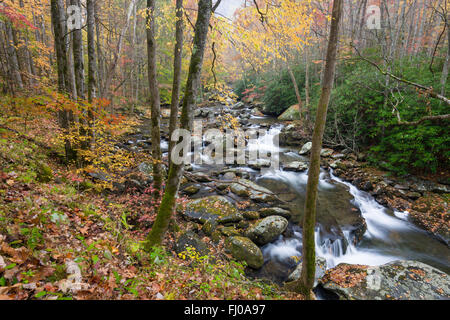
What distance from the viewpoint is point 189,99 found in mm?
3902

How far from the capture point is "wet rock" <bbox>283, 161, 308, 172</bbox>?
12.1m

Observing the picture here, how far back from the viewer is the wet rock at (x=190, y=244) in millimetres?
5613

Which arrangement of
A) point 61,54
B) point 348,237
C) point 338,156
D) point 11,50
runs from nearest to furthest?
1. point 61,54
2. point 348,237
3. point 11,50
4. point 338,156

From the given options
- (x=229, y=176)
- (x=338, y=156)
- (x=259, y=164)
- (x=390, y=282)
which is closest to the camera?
(x=390, y=282)

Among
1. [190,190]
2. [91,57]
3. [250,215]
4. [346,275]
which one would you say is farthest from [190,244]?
[91,57]

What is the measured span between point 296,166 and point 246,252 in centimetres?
776

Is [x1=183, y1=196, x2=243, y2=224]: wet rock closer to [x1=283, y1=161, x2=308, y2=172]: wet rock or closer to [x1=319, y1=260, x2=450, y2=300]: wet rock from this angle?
[x1=319, y1=260, x2=450, y2=300]: wet rock

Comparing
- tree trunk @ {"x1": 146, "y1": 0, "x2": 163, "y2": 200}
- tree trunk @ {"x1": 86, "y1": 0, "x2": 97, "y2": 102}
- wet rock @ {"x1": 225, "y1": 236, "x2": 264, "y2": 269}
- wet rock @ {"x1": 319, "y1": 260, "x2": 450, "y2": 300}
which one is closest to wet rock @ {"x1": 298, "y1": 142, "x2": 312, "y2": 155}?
wet rock @ {"x1": 319, "y1": 260, "x2": 450, "y2": 300}

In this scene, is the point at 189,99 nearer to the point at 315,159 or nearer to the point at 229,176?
the point at 315,159

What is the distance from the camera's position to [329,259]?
6.43 metres

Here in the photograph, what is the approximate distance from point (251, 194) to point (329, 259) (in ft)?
12.9


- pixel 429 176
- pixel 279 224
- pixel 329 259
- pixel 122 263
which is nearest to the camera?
pixel 122 263
